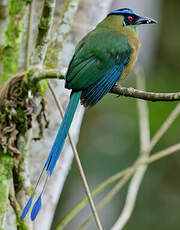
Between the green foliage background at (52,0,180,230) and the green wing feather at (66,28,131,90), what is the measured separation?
294cm

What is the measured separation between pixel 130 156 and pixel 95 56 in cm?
332

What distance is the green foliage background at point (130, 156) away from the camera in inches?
224

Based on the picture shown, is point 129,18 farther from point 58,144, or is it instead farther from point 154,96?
point 154,96

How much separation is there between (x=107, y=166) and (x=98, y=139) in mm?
408

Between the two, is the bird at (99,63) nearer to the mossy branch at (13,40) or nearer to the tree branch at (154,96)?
the mossy branch at (13,40)

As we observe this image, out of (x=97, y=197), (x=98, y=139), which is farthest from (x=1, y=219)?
(x=98, y=139)

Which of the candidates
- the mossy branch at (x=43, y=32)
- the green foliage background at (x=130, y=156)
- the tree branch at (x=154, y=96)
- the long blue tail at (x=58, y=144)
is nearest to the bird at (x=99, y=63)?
the long blue tail at (x=58, y=144)

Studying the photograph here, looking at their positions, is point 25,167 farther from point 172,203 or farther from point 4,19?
point 172,203

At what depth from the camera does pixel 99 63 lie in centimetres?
253

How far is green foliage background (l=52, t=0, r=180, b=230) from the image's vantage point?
5.69 m

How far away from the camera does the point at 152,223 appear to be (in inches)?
235

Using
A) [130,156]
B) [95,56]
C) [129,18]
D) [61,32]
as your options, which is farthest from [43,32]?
[130,156]

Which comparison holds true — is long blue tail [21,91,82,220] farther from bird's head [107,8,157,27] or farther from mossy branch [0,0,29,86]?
bird's head [107,8,157,27]

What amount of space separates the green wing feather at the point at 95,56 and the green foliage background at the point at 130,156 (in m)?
2.94
